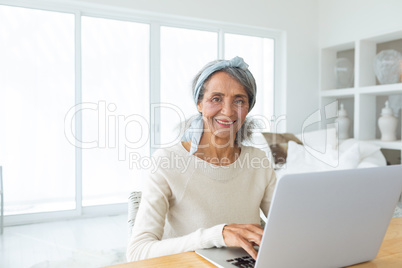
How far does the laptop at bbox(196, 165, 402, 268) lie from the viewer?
2.10ft

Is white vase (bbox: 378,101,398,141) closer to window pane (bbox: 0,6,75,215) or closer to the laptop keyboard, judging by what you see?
window pane (bbox: 0,6,75,215)

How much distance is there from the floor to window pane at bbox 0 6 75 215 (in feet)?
0.97

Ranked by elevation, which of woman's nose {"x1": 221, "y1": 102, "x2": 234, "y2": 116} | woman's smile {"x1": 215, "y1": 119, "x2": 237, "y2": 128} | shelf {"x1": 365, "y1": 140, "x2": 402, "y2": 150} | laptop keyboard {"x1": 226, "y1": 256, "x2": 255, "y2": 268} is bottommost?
laptop keyboard {"x1": 226, "y1": 256, "x2": 255, "y2": 268}

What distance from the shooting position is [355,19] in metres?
3.91

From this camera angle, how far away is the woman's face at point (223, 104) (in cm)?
121

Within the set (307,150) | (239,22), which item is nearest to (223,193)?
(307,150)

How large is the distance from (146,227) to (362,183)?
640 mm

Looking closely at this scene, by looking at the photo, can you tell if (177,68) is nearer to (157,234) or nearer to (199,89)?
(199,89)

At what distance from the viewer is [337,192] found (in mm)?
672

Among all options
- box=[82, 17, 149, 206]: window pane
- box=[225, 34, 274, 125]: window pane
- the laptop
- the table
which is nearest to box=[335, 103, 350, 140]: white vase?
box=[225, 34, 274, 125]: window pane

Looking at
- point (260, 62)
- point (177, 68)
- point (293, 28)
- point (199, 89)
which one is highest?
point (293, 28)

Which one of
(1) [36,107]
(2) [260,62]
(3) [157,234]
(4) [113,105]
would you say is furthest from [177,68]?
(3) [157,234]

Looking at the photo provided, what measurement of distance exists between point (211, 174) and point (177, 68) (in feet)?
8.80

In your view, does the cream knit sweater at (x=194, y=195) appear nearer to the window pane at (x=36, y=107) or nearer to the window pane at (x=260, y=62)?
the window pane at (x=36, y=107)
